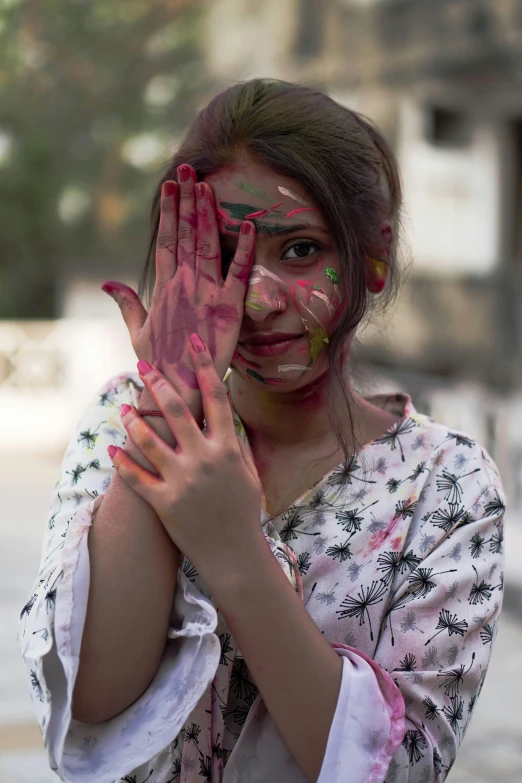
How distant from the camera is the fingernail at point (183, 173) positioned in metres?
1.52

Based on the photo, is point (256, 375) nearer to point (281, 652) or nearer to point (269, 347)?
point (269, 347)

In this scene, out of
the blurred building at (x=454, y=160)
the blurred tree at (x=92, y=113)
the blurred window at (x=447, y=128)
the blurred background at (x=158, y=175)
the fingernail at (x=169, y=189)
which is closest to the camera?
the fingernail at (x=169, y=189)

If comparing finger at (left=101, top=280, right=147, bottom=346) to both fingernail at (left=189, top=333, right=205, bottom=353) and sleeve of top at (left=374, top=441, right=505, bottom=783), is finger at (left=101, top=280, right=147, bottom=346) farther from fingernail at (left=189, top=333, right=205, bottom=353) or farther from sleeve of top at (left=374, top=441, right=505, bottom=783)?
sleeve of top at (left=374, top=441, right=505, bottom=783)

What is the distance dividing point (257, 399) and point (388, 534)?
35 cm

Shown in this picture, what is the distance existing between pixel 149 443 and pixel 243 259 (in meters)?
0.33

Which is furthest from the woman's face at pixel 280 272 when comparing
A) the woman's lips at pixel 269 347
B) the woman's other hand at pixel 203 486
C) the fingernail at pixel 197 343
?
the woman's other hand at pixel 203 486

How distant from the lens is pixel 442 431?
1648mm

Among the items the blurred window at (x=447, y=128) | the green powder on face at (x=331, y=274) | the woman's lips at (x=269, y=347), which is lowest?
the blurred window at (x=447, y=128)

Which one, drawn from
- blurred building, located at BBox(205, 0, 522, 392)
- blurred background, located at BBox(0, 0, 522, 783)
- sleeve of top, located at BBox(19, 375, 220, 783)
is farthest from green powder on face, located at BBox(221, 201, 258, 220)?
blurred building, located at BBox(205, 0, 522, 392)

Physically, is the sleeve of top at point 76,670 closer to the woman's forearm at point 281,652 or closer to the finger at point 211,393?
the woman's forearm at point 281,652

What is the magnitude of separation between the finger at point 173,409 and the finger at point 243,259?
185 mm

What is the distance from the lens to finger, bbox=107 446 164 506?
133 centimetres

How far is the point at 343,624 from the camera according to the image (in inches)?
57.8

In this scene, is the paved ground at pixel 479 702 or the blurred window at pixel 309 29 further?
the blurred window at pixel 309 29
